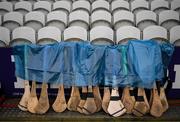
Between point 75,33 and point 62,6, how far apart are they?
161 centimetres

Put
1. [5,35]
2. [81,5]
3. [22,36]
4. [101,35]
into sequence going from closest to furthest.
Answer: [101,35], [22,36], [5,35], [81,5]

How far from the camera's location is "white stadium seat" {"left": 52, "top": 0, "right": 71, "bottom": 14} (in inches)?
320

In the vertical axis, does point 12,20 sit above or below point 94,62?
above

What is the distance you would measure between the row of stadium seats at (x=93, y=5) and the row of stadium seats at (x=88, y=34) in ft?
4.14

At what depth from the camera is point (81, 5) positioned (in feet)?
27.0

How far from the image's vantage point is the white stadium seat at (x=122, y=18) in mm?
7426

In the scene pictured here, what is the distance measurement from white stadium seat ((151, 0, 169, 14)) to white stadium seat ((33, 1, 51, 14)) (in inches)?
97.2

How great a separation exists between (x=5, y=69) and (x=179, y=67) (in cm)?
306

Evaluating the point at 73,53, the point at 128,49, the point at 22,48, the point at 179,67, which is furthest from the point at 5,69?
the point at 179,67

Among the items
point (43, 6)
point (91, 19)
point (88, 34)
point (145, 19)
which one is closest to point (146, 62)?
point (88, 34)

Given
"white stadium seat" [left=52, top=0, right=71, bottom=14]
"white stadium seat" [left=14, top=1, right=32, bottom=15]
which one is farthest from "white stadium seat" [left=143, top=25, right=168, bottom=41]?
"white stadium seat" [left=14, top=1, right=32, bottom=15]

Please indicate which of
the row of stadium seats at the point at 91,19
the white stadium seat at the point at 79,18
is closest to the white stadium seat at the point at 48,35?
the row of stadium seats at the point at 91,19

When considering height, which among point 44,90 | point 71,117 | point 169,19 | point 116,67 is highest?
point 169,19

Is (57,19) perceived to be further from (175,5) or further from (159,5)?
(175,5)
